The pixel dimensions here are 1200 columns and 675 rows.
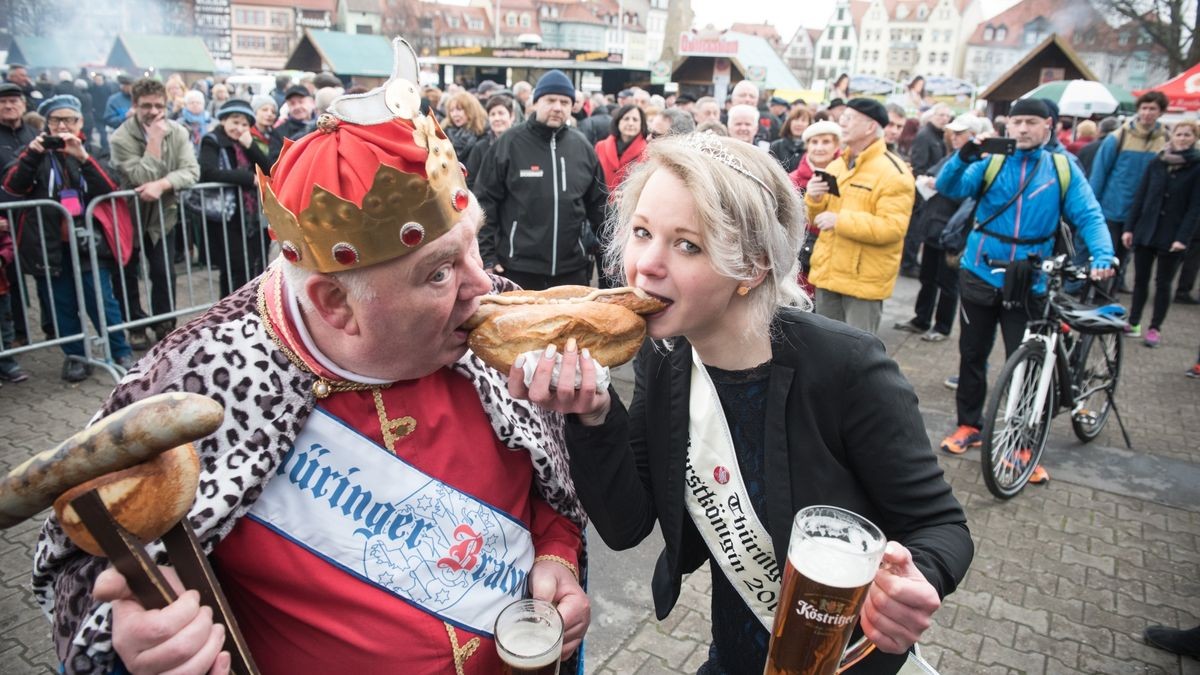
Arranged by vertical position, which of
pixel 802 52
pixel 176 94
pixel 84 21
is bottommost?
pixel 176 94

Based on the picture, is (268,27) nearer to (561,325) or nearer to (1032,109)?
(1032,109)

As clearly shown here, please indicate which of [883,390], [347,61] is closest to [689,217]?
[883,390]

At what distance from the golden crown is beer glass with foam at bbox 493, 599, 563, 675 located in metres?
0.83

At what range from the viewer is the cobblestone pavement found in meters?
3.61

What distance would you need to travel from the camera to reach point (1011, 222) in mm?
5371

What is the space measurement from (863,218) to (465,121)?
5043 mm

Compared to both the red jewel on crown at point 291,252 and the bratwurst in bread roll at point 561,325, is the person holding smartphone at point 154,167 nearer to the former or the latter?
the red jewel on crown at point 291,252

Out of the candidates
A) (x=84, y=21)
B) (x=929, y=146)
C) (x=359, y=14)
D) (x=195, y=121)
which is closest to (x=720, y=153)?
(x=929, y=146)

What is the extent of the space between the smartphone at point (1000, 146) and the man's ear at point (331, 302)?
16.8ft

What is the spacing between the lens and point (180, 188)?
23.1 ft

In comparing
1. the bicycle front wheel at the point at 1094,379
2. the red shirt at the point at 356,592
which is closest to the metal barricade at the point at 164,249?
the red shirt at the point at 356,592

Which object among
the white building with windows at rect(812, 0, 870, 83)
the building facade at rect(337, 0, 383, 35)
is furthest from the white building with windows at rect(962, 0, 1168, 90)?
the building facade at rect(337, 0, 383, 35)

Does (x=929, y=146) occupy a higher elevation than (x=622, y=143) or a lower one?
higher

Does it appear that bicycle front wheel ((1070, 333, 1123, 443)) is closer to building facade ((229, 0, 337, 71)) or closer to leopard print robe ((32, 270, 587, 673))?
leopard print robe ((32, 270, 587, 673))
